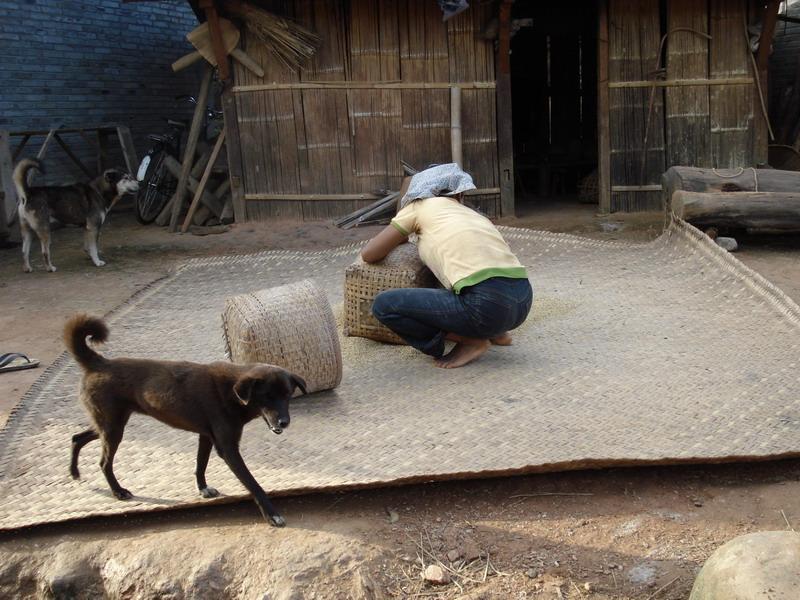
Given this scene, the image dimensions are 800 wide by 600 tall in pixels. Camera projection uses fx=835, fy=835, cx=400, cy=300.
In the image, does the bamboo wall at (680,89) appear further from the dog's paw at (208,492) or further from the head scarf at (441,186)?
the dog's paw at (208,492)

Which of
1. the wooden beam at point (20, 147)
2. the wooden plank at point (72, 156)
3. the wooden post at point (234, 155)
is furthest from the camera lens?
the wooden plank at point (72, 156)

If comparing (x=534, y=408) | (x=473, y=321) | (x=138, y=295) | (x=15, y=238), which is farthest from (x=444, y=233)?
(x=15, y=238)

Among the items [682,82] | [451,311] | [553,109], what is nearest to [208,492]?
[451,311]

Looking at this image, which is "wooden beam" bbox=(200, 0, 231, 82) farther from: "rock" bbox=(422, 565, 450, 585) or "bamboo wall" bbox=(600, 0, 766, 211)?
"rock" bbox=(422, 565, 450, 585)

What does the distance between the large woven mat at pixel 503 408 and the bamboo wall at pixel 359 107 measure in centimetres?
440

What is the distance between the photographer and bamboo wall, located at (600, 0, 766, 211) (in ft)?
33.6

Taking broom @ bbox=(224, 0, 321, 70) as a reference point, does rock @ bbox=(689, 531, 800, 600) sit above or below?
below

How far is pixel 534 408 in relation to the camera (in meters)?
4.17

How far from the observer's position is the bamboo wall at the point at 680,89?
33.6 ft

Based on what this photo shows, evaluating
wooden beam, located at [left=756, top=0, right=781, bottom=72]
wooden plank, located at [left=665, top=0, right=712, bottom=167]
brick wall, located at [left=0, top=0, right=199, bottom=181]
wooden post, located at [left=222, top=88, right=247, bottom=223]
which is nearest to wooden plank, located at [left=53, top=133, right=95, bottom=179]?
brick wall, located at [left=0, top=0, right=199, bottom=181]

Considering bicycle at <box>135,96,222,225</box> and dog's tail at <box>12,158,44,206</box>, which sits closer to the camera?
dog's tail at <box>12,158,44,206</box>

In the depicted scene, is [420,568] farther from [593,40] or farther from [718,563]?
[593,40]

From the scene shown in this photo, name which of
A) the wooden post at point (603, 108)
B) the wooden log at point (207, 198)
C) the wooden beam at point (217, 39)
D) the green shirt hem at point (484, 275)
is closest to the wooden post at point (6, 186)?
the wooden log at point (207, 198)

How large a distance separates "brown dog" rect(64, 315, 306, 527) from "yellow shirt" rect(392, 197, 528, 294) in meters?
1.70
